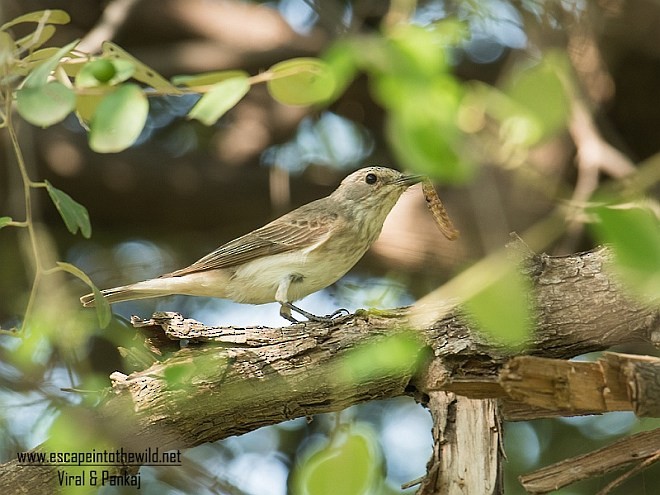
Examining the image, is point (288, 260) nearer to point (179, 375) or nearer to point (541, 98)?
point (179, 375)

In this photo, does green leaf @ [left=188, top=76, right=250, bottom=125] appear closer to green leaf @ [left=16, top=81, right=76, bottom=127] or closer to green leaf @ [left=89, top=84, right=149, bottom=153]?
green leaf @ [left=89, top=84, right=149, bottom=153]

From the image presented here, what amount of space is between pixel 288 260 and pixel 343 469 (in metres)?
2.65

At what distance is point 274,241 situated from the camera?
4.36 m

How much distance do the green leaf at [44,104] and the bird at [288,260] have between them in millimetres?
1628

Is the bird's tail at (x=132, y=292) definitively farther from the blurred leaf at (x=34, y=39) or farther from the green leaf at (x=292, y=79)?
the green leaf at (x=292, y=79)

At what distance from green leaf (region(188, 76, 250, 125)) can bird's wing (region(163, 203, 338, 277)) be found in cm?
179

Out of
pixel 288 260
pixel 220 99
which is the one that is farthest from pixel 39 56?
pixel 288 260

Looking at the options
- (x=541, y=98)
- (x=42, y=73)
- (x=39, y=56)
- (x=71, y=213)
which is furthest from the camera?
(x=71, y=213)

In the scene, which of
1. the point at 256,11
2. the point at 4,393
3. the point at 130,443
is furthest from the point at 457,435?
the point at 256,11

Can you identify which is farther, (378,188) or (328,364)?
(378,188)

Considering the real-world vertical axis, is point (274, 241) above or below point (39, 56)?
below

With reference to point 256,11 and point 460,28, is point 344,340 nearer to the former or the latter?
point 460,28

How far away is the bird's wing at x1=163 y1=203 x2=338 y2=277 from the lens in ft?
14.1

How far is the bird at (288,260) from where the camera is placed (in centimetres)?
423
